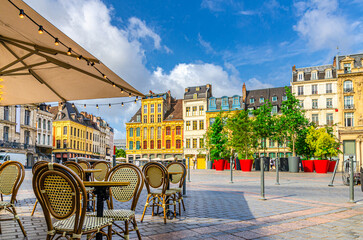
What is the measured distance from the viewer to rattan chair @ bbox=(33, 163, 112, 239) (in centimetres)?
261

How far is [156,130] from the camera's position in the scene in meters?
53.6

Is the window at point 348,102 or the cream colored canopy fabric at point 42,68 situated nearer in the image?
the cream colored canopy fabric at point 42,68

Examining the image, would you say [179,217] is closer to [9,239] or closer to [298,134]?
[9,239]

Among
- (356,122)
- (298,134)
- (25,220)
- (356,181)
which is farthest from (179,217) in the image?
(356,122)

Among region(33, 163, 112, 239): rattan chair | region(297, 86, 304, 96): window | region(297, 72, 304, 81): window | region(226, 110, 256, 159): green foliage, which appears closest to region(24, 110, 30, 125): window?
region(226, 110, 256, 159): green foliage

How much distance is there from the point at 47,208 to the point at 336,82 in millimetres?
46708

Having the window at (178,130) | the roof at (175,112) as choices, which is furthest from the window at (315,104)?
the window at (178,130)

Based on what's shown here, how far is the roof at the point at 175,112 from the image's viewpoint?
53.3 meters

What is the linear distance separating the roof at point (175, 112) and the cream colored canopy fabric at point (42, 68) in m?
45.9

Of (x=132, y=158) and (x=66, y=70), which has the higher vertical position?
(x=66, y=70)

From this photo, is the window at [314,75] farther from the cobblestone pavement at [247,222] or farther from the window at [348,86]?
the cobblestone pavement at [247,222]

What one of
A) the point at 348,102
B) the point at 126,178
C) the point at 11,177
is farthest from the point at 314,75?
the point at 11,177

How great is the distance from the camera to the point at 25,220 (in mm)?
5402

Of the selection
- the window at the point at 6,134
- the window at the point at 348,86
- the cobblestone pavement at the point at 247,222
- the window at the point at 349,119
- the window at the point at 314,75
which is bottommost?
the cobblestone pavement at the point at 247,222
